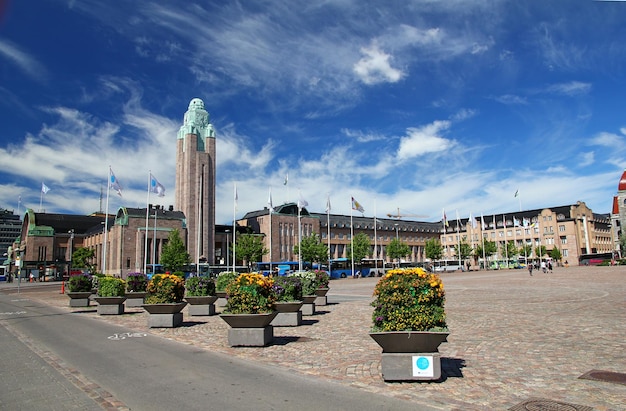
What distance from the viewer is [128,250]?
3359 inches

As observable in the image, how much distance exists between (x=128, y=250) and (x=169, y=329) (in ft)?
251

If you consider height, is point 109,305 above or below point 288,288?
below

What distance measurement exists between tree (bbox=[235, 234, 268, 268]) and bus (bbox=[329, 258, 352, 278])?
15.7m

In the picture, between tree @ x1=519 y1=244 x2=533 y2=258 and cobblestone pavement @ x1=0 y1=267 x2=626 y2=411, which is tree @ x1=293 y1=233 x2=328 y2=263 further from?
cobblestone pavement @ x1=0 y1=267 x2=626 y2=411

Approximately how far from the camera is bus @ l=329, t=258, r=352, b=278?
77000 mm

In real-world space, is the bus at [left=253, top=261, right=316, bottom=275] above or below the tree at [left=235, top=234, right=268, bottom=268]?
below

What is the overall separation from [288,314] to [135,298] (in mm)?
12391

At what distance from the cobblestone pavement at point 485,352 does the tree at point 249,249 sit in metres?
69.2

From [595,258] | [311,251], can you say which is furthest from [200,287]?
[595,258]

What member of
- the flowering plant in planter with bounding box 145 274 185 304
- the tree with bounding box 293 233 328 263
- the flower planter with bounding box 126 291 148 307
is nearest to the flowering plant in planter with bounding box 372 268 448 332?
the flowering plant in planter with bounding box 145 274 185 304

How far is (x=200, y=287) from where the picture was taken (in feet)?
63.7

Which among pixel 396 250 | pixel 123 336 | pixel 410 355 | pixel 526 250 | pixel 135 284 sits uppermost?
pixel 396 250

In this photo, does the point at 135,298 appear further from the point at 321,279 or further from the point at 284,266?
the point at 284,266

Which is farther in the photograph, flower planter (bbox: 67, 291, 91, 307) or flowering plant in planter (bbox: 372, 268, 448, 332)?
flower planter (bbox: 67, 291, 91, 307)
